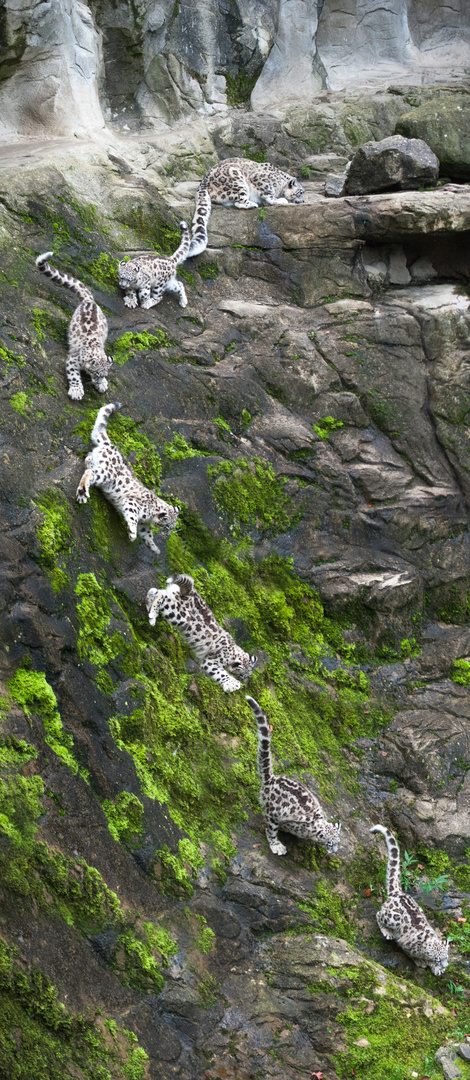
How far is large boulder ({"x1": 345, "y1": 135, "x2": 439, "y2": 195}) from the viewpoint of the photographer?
12.9m

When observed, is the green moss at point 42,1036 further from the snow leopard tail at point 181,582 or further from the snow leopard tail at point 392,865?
the snow leopard tail at point 181,582

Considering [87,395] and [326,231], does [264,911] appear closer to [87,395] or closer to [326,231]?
[87,395]

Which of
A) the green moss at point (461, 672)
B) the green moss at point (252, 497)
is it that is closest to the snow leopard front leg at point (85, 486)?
the green moss at point (252, 497)

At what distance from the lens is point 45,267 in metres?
9.69

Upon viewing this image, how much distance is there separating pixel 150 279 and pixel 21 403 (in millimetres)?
3293

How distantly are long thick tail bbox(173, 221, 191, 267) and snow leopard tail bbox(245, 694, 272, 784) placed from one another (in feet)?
21.0

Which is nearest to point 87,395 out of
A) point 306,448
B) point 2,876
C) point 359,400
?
point 306,448

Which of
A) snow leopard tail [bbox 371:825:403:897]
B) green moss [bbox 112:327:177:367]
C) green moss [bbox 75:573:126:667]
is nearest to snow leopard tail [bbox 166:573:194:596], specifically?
green moss [bbox 75:573:126:667]

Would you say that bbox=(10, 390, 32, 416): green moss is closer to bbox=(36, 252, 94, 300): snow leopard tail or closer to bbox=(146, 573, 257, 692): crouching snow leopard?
bbox=(36, 252, 94, 300): snow leopard tail

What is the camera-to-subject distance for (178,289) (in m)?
11.5

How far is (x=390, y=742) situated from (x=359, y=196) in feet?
26.3

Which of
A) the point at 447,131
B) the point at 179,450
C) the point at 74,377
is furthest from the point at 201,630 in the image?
the point at 447,131

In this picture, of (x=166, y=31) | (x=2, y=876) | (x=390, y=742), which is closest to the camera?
(x=2, y=876)

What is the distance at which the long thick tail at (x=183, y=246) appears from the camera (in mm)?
11594
